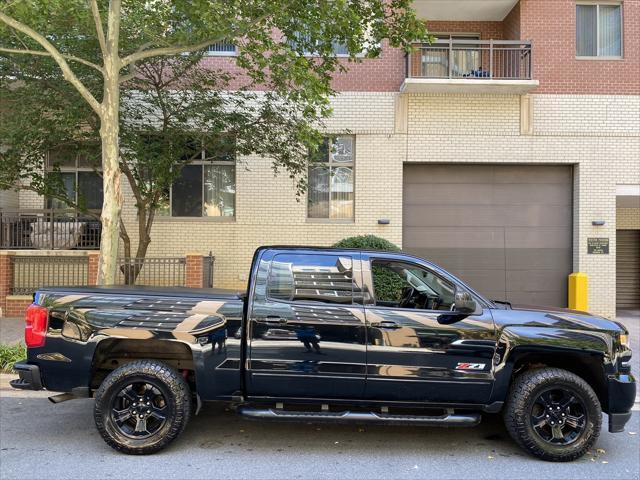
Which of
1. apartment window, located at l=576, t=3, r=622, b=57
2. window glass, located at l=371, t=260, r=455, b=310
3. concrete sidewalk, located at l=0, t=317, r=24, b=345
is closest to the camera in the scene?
window glass, located at l=371, t=260, r=455, b=310

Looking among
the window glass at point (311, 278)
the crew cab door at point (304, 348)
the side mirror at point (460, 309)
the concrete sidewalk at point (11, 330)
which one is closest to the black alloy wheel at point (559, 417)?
the side mirror at point (460, 309)

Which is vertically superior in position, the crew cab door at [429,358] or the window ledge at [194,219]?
the window ledge at [194,219]

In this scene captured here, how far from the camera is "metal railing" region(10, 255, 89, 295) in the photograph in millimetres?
11219

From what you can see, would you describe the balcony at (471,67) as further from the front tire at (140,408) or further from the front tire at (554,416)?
the front tire at (140,408)

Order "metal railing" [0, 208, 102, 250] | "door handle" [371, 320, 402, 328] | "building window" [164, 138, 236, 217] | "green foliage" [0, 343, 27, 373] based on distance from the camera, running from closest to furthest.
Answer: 1. "door handle" [371, 320, 402, 328]
2. "green foliage" [0, 343, 27, 373]
3. "metal railing" [0, 208, 102, 250]
4. "building window" [164, 138, 236, 217]

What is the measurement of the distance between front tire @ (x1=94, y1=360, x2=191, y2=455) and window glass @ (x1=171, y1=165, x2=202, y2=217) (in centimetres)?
900

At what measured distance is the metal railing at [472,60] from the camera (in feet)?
40.1

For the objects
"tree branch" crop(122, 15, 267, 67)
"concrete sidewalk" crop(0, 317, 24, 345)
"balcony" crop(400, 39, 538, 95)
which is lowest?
"concrete sidewalk" crop(0, 317, 24, 345)

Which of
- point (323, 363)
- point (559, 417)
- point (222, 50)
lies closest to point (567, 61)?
point (222, 50)

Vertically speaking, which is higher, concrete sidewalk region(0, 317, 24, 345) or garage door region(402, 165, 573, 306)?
garage door region(402, 165, 573, 306)

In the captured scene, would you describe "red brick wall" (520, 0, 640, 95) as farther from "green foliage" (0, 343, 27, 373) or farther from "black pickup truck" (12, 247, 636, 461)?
"green foliage" (0, 343, 27, 373)

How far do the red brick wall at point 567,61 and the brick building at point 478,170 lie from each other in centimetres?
2

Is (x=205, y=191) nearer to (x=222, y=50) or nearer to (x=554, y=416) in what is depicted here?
(x=222, y=50)

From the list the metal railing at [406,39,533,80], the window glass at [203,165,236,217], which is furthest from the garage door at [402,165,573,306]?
the window glass at [203,165,236,217]
